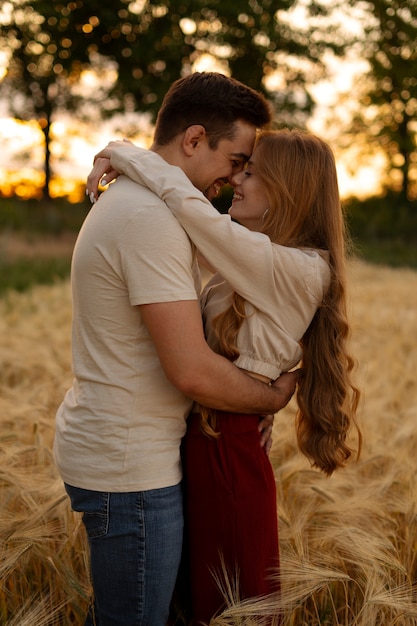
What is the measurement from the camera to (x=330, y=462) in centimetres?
234

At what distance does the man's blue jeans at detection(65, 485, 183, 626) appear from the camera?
1.96 m

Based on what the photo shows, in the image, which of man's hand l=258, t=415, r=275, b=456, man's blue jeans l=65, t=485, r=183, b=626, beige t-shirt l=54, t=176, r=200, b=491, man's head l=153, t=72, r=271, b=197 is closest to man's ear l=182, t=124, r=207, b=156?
man's head l=153, t=72, r=271, b=197

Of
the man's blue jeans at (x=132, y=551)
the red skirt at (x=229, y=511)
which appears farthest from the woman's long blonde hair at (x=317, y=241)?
the man's blue jeans at (x=132, y=551)

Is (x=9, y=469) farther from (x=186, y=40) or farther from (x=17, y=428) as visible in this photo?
(x=186, y=40)

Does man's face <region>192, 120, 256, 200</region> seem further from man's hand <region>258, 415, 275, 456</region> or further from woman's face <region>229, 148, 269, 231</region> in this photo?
man's hand <region>258, 415, 275, 456</region>

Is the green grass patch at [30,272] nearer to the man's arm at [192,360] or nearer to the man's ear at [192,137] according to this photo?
the man's ear at [192,137]

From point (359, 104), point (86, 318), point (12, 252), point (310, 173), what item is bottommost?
Answer: point (12, 252)

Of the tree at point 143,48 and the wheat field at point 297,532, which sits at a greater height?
the tree at point 143,48

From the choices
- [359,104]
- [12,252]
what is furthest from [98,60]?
[359,104]

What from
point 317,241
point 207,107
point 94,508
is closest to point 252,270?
point 317,241

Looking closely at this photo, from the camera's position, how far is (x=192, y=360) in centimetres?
193

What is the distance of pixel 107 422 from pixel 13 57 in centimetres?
2642

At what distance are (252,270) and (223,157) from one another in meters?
0.44

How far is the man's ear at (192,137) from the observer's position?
2221 millimetres
